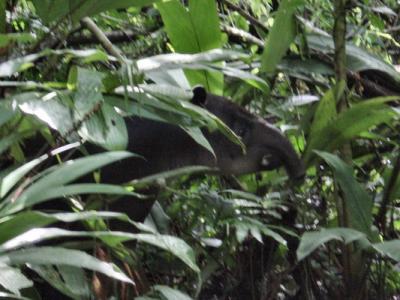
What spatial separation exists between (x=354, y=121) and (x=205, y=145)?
25.1 inches

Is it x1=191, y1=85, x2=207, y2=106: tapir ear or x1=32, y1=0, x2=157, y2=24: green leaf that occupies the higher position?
x1=32, y1=0, x2=157, y2=24: green leaf

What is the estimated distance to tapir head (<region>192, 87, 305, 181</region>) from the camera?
326cm

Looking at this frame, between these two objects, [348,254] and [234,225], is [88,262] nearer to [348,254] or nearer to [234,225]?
[234,225]

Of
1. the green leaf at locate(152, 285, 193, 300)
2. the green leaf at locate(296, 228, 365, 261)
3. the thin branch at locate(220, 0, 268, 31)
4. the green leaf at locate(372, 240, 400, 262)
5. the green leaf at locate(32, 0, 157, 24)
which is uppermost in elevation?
the green leaf at locate(32, 0, 157, 24)

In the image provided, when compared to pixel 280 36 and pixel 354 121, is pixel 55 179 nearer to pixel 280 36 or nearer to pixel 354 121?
pixel 354 121


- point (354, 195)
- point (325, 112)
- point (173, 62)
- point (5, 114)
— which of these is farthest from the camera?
point (325, 112)

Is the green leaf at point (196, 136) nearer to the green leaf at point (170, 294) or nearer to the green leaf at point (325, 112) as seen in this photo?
the green leaf at point (170, 294)

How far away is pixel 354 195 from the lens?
8.30 feet

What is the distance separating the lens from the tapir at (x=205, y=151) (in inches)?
122

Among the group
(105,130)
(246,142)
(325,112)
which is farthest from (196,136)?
(246,142)

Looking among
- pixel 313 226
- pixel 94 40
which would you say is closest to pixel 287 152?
pixel 313 226

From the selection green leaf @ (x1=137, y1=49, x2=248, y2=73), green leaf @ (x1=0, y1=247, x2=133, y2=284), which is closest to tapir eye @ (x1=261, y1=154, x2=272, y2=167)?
green leaf @ (x1=137, y1=49, x2=248, y2=73)

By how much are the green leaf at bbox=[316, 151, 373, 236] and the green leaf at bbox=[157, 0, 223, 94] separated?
0.62 m

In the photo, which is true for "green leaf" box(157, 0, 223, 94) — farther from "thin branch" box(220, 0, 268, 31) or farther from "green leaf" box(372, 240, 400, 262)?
"green leaf" box(372, 240, 400, 262)
